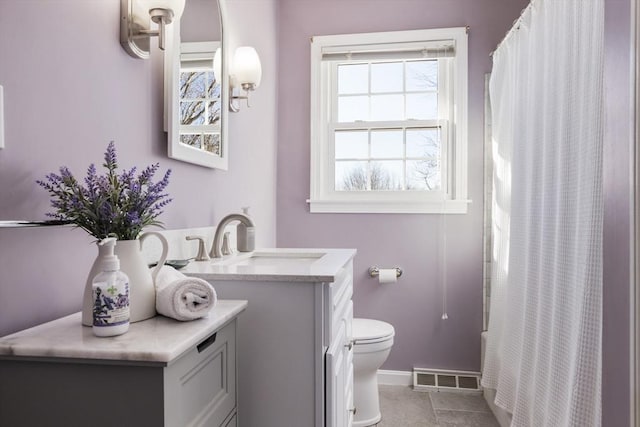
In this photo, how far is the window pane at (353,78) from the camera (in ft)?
9.84

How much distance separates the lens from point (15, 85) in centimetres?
88

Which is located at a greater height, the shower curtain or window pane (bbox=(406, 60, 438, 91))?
window pane (bbox=(406, 60, 438, 91))

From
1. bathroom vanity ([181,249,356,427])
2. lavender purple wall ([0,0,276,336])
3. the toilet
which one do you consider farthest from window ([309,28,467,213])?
bathroom vanity ([181,249,356,427])

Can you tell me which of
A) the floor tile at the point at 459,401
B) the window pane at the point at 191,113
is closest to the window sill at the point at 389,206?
the floor tile at the point at 459,401

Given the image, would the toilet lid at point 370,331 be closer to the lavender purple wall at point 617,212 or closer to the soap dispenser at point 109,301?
the lavender purple wall at point 617,212

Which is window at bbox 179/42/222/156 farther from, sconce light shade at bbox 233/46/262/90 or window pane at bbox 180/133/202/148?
sconce light shade at bbox 233/46/262/90

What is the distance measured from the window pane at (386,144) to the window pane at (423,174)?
0.12 meters

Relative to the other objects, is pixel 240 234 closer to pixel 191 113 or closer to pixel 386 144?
pixel 191 113

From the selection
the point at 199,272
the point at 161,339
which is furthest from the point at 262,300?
the point at 161,339

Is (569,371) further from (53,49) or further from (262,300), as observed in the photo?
(53,49)

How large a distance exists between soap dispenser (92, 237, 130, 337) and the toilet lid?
4.95 ft

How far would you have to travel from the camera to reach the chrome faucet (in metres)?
1.70

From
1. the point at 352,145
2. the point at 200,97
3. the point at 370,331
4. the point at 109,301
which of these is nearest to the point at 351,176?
the point at 352,145

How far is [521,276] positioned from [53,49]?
193cm
